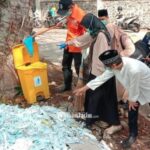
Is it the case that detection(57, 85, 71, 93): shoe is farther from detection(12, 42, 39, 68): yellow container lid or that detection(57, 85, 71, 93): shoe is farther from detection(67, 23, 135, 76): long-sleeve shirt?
detection(67, 23, 135, 76): long-sleeve shirt

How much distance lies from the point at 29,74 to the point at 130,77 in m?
1.86

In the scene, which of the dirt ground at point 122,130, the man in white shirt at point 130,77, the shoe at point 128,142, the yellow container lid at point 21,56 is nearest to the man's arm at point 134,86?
the man in white shirt at point 130,77

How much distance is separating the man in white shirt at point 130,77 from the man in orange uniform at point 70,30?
4.12ft

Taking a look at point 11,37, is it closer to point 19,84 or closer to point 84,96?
point 19,84

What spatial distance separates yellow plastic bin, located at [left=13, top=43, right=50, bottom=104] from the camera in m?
6.07

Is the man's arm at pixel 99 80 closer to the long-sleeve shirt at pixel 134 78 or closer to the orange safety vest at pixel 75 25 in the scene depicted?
the long-sleeve shirt at pixel 134 78

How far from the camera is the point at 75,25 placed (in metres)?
6.40

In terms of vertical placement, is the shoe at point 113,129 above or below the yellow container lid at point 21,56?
below

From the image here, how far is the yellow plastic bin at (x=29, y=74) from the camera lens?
607cm

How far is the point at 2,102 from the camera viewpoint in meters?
6.28

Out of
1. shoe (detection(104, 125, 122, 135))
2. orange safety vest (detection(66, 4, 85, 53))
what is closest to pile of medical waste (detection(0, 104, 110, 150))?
shoe (detection(104, 125, 122, 135))

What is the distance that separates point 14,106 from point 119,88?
158cm

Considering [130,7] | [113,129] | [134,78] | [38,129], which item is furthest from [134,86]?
[130,7]

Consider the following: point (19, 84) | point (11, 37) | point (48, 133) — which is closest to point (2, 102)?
point (19, 84)
